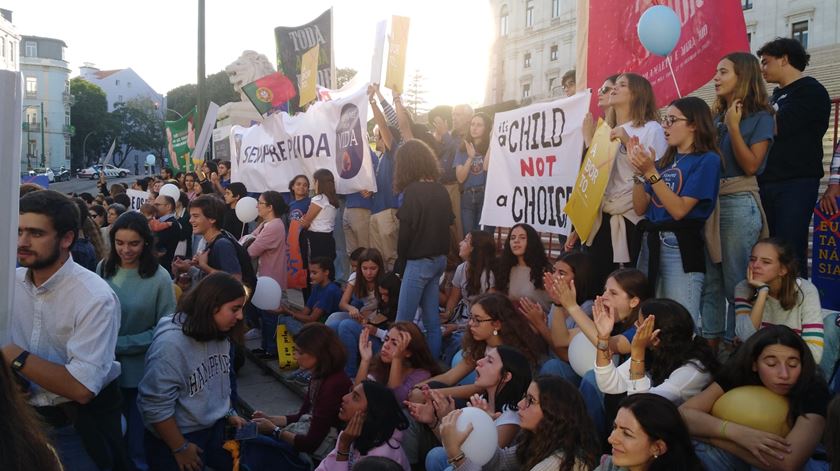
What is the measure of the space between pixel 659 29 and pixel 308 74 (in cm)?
672

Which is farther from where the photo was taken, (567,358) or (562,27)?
(562,27)

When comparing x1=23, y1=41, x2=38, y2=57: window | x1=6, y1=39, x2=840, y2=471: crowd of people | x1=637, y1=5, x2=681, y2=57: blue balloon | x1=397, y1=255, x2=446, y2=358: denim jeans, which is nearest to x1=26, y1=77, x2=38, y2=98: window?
x1=23, y1=41, x2=38, y2=57: window

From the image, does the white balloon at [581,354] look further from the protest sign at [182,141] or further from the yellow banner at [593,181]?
the protest sign at [182,141]

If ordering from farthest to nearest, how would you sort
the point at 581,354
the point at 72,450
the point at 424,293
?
1. the point at 424,293
2. the point at 581,354
3. the point at 72,450

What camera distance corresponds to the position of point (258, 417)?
507cm

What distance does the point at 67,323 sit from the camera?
10.2 feet

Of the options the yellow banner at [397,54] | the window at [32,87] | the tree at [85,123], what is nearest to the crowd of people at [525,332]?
the yellow banner at [397,54]

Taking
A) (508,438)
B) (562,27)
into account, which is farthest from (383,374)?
(562,27)

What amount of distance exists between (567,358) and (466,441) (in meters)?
1.44

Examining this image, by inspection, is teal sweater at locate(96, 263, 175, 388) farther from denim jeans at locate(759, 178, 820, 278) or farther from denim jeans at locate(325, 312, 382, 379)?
denim jeans at locate(759, 178, 820, 278)

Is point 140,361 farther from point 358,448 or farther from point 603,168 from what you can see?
point 603,168

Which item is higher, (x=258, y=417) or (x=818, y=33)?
(x=818, y=33)

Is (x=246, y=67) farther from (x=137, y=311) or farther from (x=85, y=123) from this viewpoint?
(x=85, y=123)

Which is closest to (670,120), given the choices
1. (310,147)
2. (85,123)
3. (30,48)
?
(310,147)
